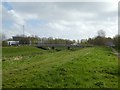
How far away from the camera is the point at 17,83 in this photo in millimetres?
13211

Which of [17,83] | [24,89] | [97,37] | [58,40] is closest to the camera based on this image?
[24,89]

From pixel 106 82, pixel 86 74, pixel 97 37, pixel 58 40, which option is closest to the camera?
pixel 106 82

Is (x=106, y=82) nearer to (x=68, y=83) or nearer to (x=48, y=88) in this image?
(x=68, y=83)

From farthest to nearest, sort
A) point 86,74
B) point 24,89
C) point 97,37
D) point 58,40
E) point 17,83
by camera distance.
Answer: point 58,40 → point 97,37 → point 86,74 → point 17,83 → point 24,89

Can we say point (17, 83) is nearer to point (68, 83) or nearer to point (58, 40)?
point (68, 83)

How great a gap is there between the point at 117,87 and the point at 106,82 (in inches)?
49.9

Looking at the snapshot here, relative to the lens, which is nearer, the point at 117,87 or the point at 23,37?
the point at 117,87

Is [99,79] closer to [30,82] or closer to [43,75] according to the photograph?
[43,75]

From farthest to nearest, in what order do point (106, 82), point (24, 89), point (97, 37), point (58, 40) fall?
point (58, 40), point (97, 37), point (106, 82), point (24, 89)

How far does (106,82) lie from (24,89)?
4943 millimetres

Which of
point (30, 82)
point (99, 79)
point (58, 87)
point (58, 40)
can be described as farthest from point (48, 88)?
point (58, 40)

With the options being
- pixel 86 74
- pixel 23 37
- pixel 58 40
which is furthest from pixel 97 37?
pixel 86 74

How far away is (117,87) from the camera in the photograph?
13430mm

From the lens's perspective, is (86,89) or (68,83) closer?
(86,89)
